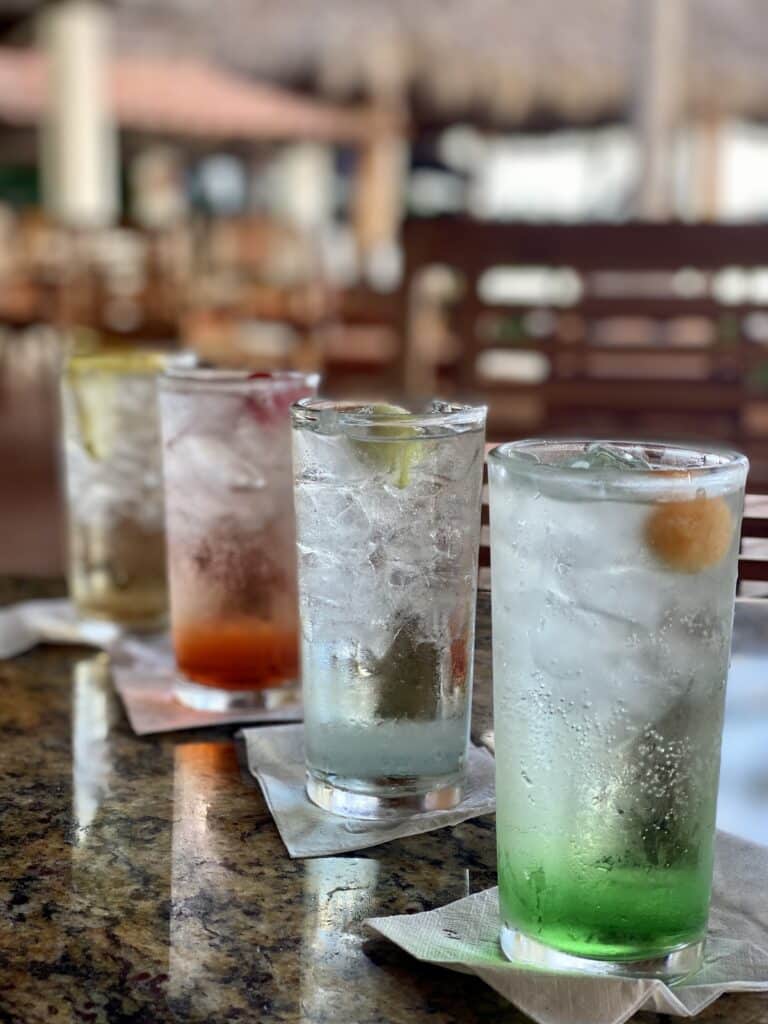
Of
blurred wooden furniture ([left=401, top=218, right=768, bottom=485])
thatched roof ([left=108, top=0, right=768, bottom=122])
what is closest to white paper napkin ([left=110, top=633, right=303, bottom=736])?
blurred wooden furniture ([left=401, top=218, right=768, bottom=485])

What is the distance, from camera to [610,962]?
1.58ft

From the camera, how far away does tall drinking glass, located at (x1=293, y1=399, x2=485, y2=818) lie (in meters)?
0.65

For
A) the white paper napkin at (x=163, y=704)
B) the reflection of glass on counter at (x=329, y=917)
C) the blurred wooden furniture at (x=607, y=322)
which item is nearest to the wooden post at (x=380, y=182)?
the blurred wooden furniture at (x=607, y=322)

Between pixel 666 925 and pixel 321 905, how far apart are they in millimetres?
152

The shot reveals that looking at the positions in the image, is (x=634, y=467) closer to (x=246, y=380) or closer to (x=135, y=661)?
(x=246, y=380)

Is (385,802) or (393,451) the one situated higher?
(393,451)

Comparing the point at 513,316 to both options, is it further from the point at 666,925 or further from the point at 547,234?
the point at 666,925

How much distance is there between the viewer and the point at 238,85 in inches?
389

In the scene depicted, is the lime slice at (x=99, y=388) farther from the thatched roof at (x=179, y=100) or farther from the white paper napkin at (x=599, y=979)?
the thatched roof at (x=179, y=100)

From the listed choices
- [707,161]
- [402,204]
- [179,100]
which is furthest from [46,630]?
[402,204]

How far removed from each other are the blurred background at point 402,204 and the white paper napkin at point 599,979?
19.8 inches

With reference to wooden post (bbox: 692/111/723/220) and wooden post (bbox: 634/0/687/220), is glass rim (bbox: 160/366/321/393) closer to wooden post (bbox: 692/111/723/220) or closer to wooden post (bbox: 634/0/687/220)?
wooden post (bbox: 634/0/687/220)

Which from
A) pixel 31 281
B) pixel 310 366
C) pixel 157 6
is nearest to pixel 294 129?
pixel 157 6

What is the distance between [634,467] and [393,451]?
0.57 ft
